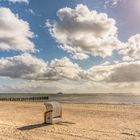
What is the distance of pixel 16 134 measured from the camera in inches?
467

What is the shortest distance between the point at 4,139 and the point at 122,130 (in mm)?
5910

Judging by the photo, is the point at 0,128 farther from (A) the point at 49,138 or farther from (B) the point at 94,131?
(B) the point at 94,131

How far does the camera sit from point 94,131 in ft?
41.4

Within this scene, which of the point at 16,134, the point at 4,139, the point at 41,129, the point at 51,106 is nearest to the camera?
the point at 4,139

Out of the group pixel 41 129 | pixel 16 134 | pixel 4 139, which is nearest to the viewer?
pixel 4 139

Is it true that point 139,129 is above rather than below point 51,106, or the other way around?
below

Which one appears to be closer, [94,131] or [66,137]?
[66,137]

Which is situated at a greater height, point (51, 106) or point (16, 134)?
point (51, 106)

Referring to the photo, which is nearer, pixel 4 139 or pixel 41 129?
pixel 4 139

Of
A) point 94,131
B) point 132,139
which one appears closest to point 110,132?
point 94,131

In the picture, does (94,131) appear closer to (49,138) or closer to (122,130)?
(122,130)

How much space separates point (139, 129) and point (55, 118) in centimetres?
475

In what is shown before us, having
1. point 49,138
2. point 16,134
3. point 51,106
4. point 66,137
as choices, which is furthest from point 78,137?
point 51,106

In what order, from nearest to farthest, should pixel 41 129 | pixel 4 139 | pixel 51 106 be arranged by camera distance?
1. pixel 4 139
2. pixel 41 129
3. pixel 51 106
